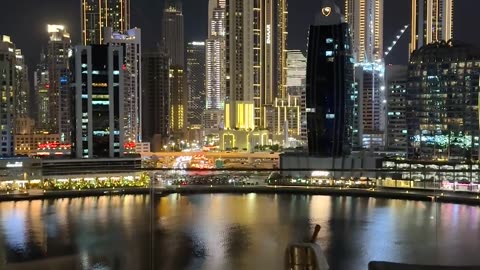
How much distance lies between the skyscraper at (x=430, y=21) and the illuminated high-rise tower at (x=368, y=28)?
6781 millimetres

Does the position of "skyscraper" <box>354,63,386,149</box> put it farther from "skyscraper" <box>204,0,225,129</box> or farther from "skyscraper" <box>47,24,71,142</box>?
"skyscraper" <box>47,24,71,142</box>

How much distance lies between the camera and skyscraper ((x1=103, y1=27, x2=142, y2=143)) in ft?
92.9

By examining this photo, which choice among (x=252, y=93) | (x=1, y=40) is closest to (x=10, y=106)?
(x=1, y=40)

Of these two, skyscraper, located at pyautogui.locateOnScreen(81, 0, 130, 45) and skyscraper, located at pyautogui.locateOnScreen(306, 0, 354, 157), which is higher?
skyscraper, located at pyautogui.locateOnScreen(81, 0, 130, 45)

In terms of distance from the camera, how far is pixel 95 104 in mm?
17031

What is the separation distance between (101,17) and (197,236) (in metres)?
35.9

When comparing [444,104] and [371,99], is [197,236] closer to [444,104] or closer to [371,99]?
[444,104]

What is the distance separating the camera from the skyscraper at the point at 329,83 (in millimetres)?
16812

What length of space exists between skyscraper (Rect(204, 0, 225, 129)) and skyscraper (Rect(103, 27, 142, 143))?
22.9ft

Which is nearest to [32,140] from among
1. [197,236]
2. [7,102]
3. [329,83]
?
[7,102]

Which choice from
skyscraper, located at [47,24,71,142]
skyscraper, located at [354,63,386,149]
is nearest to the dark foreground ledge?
skyscraper, located at [47,24,71,142]

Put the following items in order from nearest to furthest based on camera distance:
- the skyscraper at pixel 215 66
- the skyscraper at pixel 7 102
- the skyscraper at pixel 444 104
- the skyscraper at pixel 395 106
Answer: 1. the skyscraper at pixel 444 104
2. the skyscraper at pixel 7 102
3. the skyscraper at pixel 395 106
4. the skyscraper at pixel 215 66

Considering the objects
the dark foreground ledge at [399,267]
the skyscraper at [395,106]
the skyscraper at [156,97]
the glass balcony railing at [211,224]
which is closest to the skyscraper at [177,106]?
the skyscraper at [156,97]

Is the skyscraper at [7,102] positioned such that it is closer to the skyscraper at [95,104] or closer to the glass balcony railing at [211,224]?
the skyscraper at [95,104]
